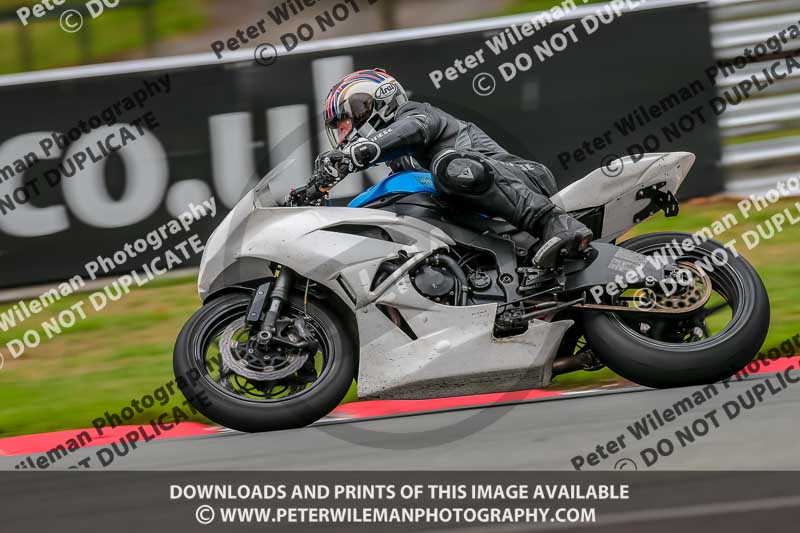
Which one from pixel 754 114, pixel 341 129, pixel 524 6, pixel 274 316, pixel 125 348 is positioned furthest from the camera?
pixel 524 6

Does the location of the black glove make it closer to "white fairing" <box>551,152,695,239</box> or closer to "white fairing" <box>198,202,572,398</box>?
"white fairing" <box>198,202,572,398</box>

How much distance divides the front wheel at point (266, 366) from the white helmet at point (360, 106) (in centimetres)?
81

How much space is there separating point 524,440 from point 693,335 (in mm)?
1059

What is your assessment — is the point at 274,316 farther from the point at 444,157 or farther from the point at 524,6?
the point at 524,6

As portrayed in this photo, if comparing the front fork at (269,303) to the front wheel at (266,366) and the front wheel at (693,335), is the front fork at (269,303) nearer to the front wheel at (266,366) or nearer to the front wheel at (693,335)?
the front wheel at (266,366)

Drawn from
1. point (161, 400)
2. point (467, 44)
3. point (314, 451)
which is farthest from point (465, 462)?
point (467, 44)

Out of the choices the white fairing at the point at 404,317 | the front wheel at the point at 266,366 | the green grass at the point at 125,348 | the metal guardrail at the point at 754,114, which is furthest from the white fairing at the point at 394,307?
the metal guardrail at the point at 754,114

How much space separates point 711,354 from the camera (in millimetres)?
4516

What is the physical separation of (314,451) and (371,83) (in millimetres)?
1692

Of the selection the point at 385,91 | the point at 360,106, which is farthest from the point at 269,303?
the point at 385,91

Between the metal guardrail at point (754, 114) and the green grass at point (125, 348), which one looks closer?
the green grass at point (125, 348)

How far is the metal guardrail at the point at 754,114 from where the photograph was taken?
8.38 meters

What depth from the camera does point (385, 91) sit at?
15.9 feet

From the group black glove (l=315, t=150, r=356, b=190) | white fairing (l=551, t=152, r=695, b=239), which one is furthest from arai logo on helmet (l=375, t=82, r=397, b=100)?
white fairing (l=551, t=152, r=695, b=239)
